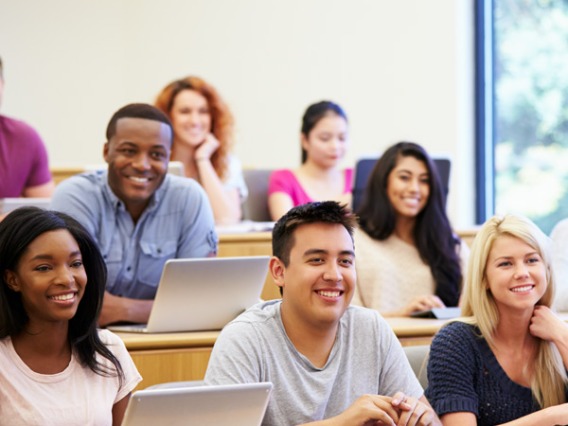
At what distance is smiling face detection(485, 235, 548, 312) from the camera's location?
2.46 meters

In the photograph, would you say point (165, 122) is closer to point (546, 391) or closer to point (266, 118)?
point (546, 391)

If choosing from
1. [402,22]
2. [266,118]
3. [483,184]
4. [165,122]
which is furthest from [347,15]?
[165,122]

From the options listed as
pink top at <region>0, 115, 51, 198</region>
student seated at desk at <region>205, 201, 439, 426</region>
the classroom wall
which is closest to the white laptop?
pink top at <region>0, 115, 51, 198</region>

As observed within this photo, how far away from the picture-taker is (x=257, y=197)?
484 centimetres

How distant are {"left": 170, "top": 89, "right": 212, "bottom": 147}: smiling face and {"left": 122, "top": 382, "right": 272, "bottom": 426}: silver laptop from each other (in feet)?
8.79

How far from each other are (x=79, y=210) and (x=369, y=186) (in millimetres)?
1151

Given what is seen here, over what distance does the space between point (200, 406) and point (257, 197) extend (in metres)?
3.07

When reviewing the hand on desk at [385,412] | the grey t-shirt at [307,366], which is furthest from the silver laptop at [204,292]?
the hand on desk at [385,412]

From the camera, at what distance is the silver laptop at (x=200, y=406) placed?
1.75m

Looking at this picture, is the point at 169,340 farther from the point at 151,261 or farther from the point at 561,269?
the point at 561,269

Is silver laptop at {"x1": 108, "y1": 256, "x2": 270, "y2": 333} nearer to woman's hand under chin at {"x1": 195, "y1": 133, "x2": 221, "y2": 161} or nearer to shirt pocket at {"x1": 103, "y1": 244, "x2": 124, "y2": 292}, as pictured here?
shirt pocket at {"x1": 103, "y1": 244, "x2": 124, "y2": 292}

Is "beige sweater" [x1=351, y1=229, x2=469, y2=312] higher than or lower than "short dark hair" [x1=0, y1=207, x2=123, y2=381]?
lower

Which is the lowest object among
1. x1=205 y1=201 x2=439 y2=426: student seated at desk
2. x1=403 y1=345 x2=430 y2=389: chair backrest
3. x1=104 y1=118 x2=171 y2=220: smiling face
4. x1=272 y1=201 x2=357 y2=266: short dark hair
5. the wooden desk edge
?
x1=403 y1=345 x2=430 y2=389: chair backrest

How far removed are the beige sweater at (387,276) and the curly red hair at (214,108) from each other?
3.60 ft
